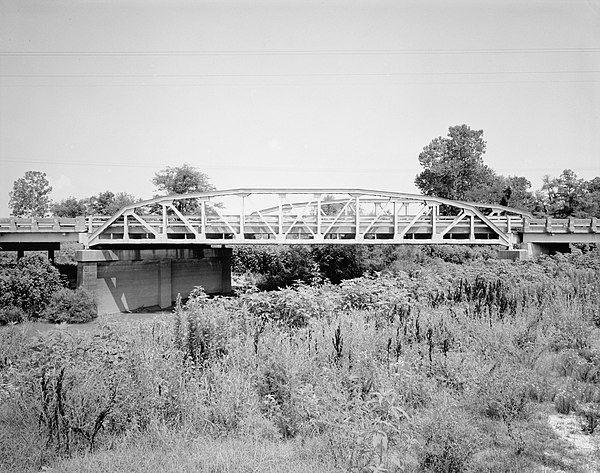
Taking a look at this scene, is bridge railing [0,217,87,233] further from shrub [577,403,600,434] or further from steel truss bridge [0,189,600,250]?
shrub [577,403,600,434]

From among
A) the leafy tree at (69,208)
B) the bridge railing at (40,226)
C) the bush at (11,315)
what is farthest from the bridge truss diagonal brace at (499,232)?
the leafy tree at (69,208)

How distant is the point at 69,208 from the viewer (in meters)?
75.9

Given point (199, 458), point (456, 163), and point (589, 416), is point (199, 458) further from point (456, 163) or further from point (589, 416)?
point (456, 163)

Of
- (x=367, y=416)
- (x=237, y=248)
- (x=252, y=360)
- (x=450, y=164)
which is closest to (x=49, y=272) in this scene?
(x=237, y=248)

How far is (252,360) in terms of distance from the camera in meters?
6.24

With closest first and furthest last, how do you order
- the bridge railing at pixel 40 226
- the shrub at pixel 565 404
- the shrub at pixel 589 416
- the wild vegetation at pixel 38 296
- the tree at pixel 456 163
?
the shrub at pixel 589 416 → the shrub at pixel 565 404 → the wild vegetation at pixel 38 296 → the bridge railing at pixel 40 226 → the tree at pixel 456 163

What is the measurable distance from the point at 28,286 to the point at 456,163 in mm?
52245

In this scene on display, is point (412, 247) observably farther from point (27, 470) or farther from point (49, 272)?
point (27, 470)

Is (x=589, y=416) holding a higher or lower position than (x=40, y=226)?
lower

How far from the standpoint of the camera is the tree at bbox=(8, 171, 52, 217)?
222 ft

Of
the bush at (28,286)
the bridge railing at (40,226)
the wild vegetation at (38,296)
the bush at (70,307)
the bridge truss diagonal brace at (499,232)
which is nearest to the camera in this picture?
the wild vegetation at (38,296)

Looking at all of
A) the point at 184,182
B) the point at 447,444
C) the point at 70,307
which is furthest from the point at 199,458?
the point at 184,182

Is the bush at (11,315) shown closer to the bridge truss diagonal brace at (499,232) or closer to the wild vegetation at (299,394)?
the wild vegetation at (299,394)

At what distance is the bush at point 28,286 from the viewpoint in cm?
2767
